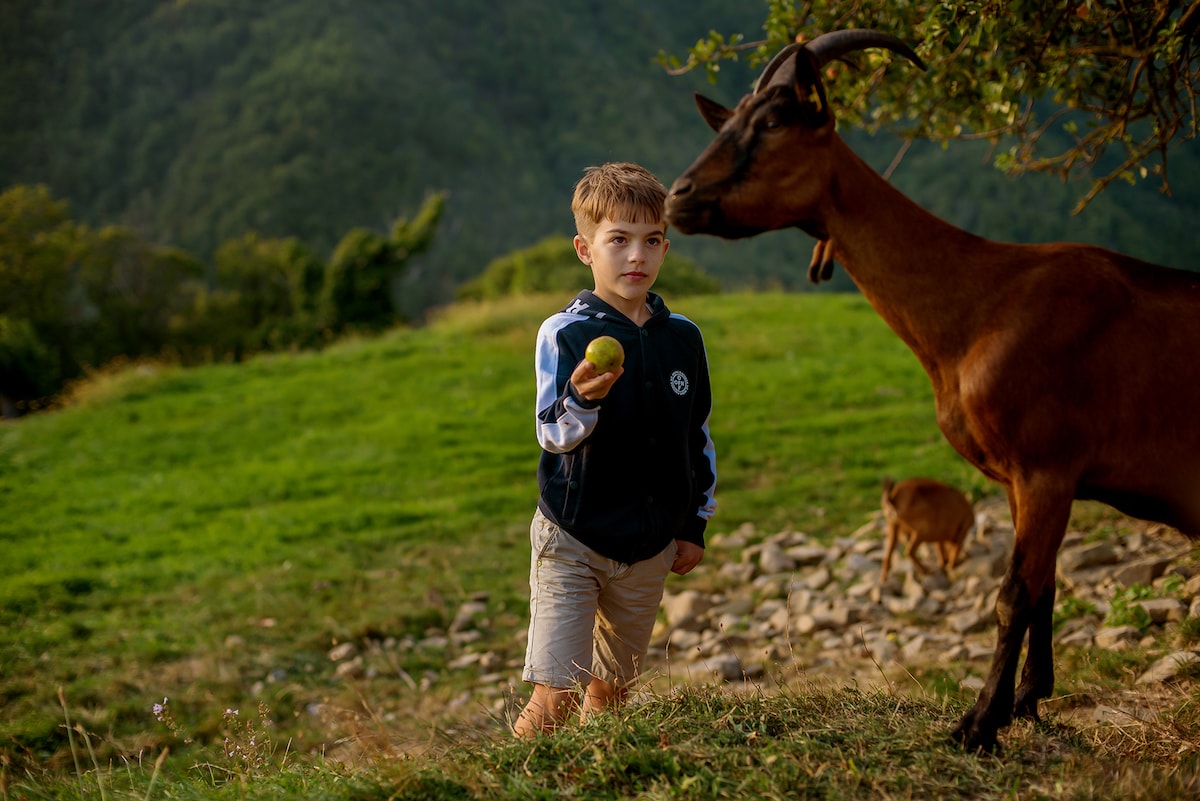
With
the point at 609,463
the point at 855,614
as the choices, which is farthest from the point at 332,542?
the point at 609,463

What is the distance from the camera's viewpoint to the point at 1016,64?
4.79 metres

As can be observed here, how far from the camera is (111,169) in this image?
171 ft

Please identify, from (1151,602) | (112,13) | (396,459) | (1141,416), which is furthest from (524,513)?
(112,13)

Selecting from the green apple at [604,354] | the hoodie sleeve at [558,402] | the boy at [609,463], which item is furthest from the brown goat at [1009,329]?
the hoodie sleeve at [558,402]

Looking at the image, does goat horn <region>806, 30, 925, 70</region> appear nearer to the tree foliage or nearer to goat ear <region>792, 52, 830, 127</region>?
goat ear <region>792, 52, 830, 127</region>

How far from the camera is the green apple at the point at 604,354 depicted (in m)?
2.74

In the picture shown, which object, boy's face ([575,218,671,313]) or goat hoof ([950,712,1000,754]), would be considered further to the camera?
boy's face ([575,218,671,313])

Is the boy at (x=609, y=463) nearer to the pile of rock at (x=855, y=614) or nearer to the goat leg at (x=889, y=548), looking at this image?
the pile of rock at (x=855, y=614)

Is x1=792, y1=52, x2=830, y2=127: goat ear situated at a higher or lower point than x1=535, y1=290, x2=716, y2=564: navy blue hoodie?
higher

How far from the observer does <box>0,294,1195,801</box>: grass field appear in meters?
3.04

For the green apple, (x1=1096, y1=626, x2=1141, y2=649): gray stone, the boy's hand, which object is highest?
the green apple

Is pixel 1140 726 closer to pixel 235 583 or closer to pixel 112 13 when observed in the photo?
pixel 235 583

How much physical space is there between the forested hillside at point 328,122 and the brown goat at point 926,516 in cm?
4018

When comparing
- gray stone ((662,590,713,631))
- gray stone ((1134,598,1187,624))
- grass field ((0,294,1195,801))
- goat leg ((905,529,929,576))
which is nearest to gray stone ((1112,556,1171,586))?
gray stone ((1134,598,1187,624))
